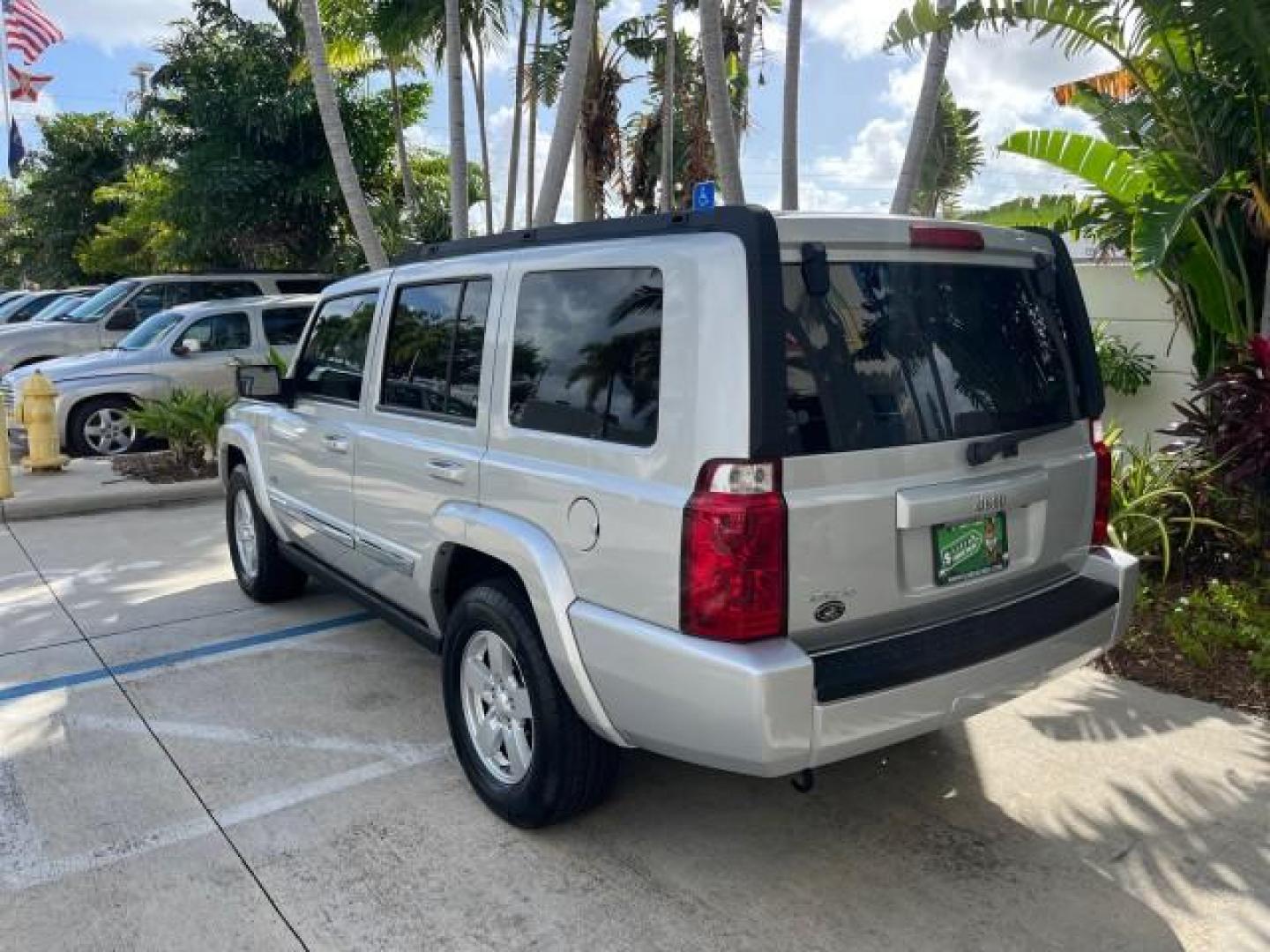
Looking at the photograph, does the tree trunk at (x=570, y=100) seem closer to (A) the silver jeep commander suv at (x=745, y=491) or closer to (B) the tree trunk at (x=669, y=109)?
(B) the tree trunk at (x=669, y=109)

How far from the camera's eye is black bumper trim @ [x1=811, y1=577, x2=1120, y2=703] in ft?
8.78

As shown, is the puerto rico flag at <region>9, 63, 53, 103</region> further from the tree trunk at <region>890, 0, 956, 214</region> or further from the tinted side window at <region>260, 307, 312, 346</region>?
the tree trunk at <region>890, 0, 956, 214</region>


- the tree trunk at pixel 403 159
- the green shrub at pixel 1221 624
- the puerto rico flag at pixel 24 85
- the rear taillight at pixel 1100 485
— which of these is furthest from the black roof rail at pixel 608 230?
the puerto rico flag at pixel 24 85

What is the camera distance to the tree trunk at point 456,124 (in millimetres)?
11062

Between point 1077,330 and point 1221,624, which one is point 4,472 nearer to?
point 1077,330

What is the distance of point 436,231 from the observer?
1555 centimetres

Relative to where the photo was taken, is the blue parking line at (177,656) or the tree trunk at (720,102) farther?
the tree trunk at (720,102)

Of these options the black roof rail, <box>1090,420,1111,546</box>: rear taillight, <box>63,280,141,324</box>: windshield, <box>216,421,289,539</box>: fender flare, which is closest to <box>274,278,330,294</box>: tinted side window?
<box>63,280,141,324</box>: windshield

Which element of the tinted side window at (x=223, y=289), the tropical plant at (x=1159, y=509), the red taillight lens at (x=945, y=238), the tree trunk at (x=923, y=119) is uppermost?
the tree trunk at (x=923, y=119)

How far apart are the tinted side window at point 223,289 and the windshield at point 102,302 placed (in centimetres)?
86

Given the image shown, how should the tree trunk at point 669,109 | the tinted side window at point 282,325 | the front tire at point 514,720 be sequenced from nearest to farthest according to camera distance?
1. the front tire at point 514,720
2. the tinted side window at point 282,325
3. the tree trunk at point 669,109

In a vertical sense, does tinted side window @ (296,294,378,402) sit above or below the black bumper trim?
above

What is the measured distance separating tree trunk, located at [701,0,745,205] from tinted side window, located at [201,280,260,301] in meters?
7.65

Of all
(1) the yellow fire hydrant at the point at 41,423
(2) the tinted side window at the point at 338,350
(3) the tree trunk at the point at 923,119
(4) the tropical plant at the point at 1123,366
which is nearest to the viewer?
(2) the tinted side window at the point at 338,350
